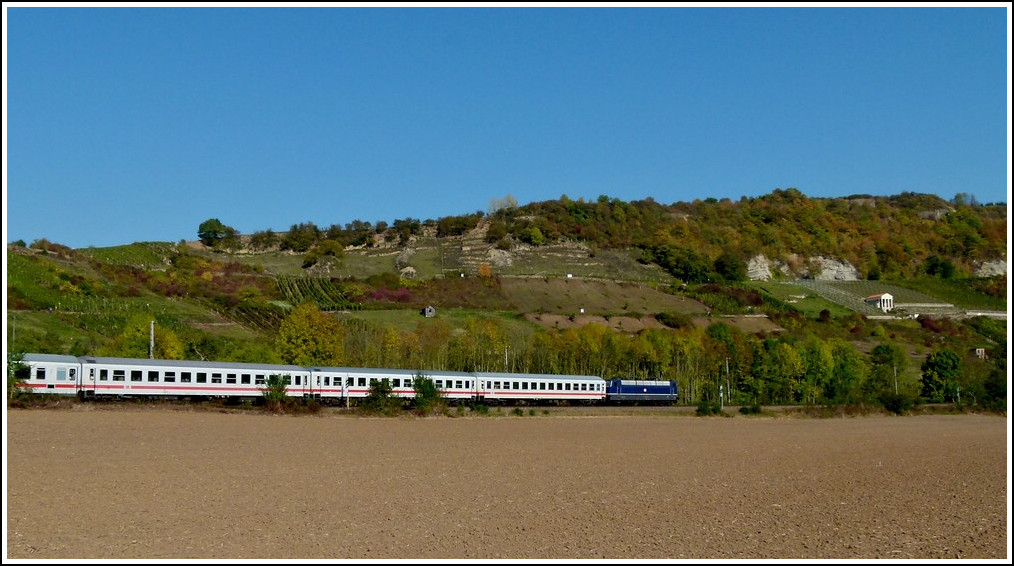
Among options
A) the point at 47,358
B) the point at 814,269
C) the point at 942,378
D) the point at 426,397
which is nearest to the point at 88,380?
the point at 47,358

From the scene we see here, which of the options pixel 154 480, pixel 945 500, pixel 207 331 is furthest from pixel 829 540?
pixel 207 331

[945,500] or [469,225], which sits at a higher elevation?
[469,225]

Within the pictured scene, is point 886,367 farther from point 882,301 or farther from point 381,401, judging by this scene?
point 381,401

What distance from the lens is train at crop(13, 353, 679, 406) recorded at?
39.8 metres

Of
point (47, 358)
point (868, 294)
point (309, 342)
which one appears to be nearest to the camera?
point (47, 358)

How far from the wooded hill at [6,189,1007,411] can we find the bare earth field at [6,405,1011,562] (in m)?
28.8

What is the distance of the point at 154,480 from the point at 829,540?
45.4 ft

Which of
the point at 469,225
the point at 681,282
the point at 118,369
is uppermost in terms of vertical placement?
the point at 469,225

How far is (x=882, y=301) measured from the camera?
13762cm

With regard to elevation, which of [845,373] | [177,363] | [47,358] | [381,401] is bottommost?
[381,401]

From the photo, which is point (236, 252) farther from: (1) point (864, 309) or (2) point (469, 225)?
(1) point (864, 309)

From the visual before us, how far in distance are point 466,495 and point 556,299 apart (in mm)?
95928

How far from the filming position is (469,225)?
16675cm

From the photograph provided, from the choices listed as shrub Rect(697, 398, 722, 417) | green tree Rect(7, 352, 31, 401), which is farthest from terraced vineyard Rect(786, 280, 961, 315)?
green tree Rect(7, 352, 31, 401)
